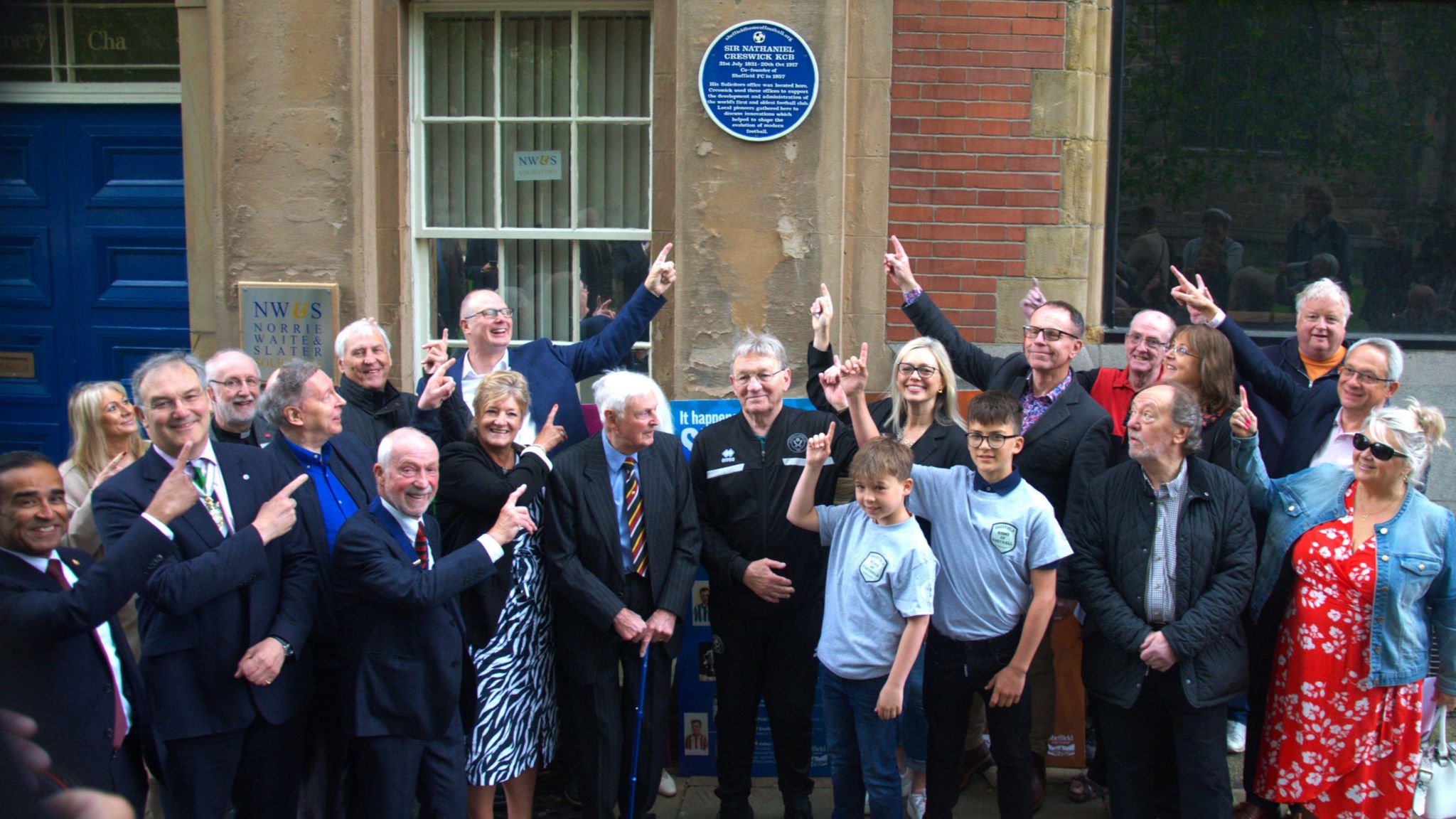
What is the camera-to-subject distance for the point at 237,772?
3.64 meters

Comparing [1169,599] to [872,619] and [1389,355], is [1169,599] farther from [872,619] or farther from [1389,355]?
[1389,355]

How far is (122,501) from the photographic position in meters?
3.33

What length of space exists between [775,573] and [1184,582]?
151 cm

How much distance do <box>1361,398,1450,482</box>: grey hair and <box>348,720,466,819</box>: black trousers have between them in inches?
136

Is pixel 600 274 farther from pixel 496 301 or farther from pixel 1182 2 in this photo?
pixel 1182 2

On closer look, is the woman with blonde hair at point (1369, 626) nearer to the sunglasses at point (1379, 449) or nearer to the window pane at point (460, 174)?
the sunglasses at point (1379, 449)

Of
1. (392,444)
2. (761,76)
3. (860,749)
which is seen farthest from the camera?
(761,76)

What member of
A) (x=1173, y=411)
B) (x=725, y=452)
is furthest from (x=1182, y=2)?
(x=725, y=452)

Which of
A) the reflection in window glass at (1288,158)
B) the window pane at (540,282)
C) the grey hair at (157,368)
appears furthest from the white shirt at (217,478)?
the reflection in window glass at (1288,158)

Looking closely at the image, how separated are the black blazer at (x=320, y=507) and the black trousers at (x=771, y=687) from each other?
1492mm

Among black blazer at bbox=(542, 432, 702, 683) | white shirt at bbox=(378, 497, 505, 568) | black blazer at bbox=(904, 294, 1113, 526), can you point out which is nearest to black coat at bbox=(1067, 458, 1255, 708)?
black blazer at bbox=(904, 294, 1113, 526)

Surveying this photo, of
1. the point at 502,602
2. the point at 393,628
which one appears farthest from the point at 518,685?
the point at 393,628

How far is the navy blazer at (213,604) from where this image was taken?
3.32 meters

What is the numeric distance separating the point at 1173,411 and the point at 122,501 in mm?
3498
